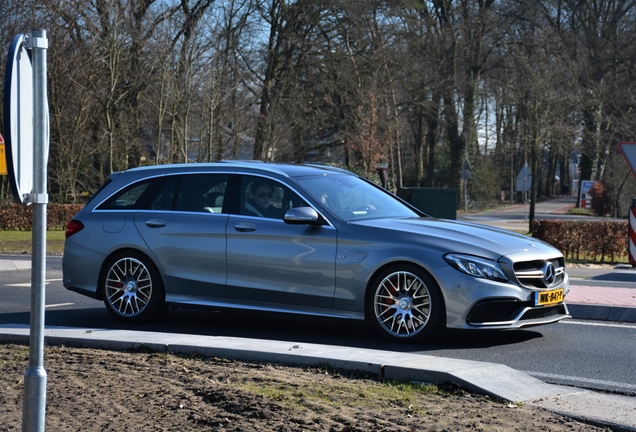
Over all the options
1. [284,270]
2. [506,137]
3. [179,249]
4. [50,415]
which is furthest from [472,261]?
[506,137]

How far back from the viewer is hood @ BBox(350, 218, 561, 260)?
25.1 feet

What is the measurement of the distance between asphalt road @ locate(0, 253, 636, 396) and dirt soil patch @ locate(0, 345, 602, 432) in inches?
57.9

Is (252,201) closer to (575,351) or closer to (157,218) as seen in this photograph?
(157,218)

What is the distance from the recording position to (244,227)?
27.9ft

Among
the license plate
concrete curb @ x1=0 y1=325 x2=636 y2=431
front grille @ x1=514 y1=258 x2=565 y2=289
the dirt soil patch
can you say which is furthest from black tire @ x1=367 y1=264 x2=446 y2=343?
the dirt soil patch

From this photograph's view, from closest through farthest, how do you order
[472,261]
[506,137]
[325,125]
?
[472,261] → [325,125] → [506,137]

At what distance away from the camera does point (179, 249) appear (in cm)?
879

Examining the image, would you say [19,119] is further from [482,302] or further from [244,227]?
[244,227]

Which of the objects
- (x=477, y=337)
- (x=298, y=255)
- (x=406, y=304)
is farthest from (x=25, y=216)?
(x=406, y=304)

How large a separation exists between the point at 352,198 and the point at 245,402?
3.87 m

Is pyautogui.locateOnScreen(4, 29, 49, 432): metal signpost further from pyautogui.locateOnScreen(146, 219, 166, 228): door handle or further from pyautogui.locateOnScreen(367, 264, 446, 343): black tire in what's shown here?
pyautogui.locateOnScreen(146, 219, 166, 228): door handle

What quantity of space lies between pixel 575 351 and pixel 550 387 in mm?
1981

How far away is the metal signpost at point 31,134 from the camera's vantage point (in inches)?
132

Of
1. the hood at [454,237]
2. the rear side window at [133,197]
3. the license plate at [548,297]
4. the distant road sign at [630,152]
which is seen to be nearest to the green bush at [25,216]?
the distant road sign at [630,152]
